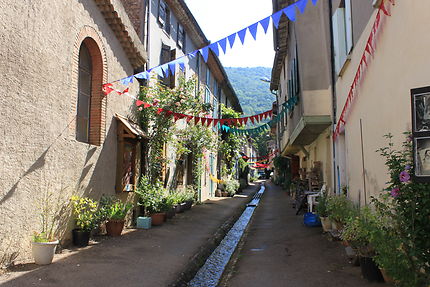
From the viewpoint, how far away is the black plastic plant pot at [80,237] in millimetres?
7473

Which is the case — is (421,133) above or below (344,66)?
below

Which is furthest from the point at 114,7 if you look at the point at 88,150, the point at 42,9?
the point at 88,150

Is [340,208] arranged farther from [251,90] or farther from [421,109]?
[251,90]

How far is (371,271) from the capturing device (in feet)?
16.0

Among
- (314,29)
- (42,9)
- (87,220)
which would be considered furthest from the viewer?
(314,29)

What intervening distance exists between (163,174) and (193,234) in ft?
12.6

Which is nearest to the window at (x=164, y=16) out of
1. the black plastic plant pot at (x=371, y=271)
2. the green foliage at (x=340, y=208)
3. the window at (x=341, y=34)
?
the window at (x=341, y=34)

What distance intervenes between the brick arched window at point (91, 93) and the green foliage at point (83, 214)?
1.49 meters

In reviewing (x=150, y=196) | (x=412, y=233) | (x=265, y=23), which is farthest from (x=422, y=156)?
(x=150, y=196)

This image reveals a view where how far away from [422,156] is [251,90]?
143876 millimetres

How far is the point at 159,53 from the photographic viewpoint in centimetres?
1324

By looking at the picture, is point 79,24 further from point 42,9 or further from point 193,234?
point 193,234

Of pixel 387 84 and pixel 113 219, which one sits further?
pixel 113 219

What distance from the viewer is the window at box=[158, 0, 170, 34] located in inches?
525
